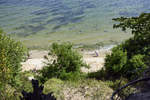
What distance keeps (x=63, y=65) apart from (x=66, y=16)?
160ft

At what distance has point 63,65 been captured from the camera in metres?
20.9

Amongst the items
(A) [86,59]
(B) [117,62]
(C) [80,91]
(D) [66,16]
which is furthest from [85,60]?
(D) [66,16]

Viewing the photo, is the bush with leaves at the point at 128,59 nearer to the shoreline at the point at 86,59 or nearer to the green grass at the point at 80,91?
the green grass at the point at 80,91

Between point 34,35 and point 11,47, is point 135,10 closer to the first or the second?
point 34,35

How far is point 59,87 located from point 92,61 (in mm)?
20497

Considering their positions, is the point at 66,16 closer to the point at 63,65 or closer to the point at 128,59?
the point at 128,59

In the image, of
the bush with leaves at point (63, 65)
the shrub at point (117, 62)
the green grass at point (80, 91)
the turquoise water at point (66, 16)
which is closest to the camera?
the green grass at point (80, 91)

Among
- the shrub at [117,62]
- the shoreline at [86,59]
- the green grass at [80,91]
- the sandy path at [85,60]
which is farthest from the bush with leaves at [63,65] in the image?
the shoreline at [86,59]

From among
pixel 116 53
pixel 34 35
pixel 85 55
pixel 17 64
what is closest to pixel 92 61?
pixel 85 55

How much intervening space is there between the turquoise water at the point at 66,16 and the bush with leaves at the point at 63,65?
32.2 meters

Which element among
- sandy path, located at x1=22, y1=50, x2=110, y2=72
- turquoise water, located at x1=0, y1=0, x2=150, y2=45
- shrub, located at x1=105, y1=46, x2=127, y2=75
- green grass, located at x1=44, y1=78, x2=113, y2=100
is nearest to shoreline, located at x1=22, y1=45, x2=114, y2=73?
sandy path, located at x1=22, y1=50, x2=110, y2=72

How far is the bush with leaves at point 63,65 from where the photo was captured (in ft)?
66.0

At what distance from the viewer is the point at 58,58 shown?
21.0 meters

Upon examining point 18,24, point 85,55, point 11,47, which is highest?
point 11,47
